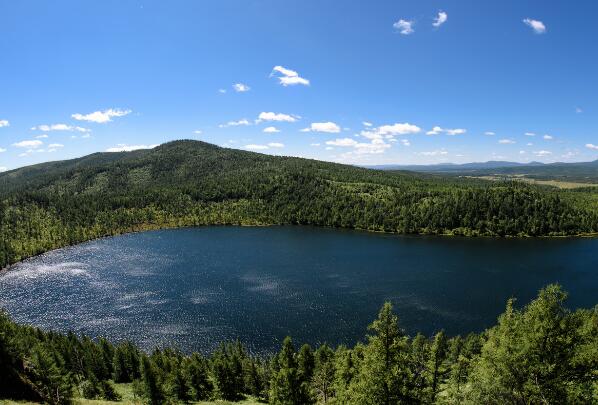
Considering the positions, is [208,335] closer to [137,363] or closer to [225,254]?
[137,363]

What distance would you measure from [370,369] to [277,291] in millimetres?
110245

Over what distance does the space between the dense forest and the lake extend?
19.0m

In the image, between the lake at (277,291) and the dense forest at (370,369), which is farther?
the lake at (277,291)

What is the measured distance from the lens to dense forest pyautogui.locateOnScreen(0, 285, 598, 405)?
29.5 meters

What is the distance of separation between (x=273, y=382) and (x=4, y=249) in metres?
198

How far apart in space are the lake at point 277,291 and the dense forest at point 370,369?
1899 centimetres

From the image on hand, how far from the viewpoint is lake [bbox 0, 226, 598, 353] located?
10925 centimetres

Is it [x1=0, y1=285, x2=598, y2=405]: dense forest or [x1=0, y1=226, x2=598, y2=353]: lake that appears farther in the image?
[x1=0, y1=226, x2=598, y2=353]: lake

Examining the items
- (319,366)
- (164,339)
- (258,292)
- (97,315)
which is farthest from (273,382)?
(97,315)

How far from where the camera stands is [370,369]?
30.3m

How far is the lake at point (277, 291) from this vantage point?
109250mm

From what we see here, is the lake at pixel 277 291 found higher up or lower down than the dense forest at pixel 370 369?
lower down

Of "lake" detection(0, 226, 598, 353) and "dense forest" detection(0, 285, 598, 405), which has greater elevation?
"dense forest" detection(0, 285, 598, 405)

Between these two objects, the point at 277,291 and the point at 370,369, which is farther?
the point at 277,291
